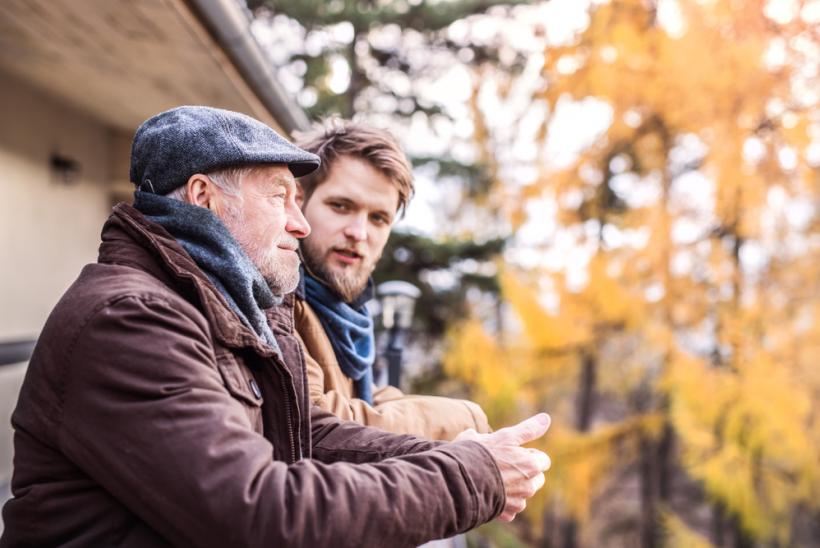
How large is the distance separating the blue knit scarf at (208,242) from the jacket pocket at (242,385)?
0.31ft

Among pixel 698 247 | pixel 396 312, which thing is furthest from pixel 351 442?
pixel 698 247

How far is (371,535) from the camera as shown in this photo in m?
1.02

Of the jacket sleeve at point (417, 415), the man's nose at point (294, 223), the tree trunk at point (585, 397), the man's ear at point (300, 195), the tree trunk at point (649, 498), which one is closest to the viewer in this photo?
the man's nose at point (294, 223)

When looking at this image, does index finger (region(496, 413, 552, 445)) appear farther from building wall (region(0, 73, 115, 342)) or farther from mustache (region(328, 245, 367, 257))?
building wall (region(0, 73, 115, 342))

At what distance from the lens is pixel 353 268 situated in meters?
1.90

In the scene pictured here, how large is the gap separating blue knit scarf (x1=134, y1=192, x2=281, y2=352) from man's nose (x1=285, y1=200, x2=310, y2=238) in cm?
16

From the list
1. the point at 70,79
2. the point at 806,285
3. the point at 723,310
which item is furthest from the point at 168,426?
the point at 806,285

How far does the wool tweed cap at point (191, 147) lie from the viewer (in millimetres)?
1208

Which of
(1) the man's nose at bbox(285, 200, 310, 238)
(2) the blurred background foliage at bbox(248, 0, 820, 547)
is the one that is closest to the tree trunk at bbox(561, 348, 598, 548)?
(2) the blurred background foliage at bbox(248, 0, 820, 547)

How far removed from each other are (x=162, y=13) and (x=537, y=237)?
8.27 meters

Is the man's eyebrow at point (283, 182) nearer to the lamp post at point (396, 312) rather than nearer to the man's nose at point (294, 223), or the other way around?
the man's nose at point (294, 223)

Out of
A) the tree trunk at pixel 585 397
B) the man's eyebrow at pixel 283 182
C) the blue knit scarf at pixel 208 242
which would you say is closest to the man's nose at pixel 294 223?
the man's eyebrow at pixel 283 182

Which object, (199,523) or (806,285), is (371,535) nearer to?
(199,523)

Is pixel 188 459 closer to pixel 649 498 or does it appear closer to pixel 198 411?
pixel 198 411
